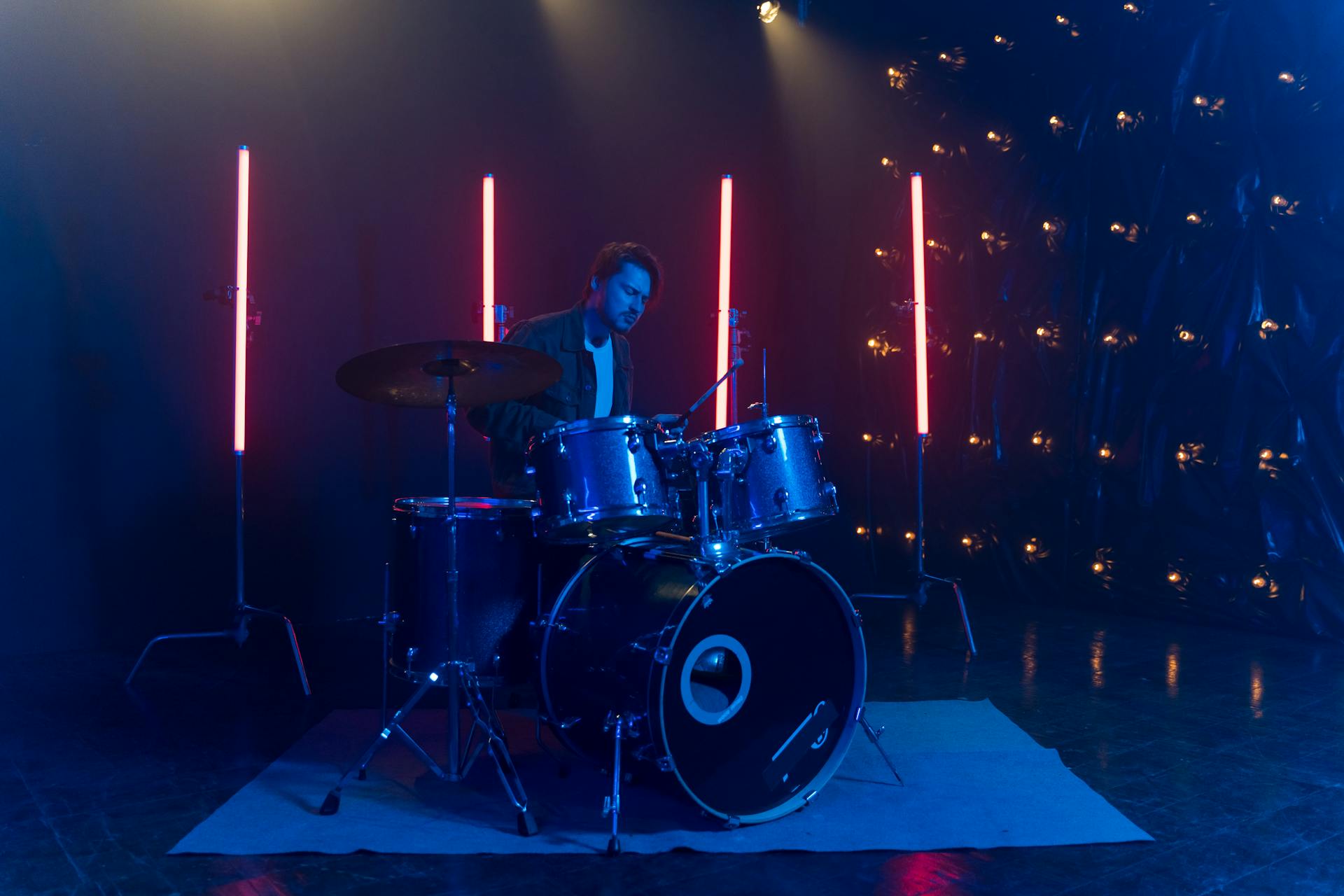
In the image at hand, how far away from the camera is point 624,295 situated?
3195 mm

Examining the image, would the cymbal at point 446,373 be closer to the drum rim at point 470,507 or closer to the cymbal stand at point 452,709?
the cymbal stand at point 452,709

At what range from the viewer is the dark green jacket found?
304 centimetres

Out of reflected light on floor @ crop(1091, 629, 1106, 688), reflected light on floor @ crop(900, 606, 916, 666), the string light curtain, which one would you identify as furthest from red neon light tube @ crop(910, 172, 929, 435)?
reflected light on floor @ crop(1091, 629, 1106, 688)

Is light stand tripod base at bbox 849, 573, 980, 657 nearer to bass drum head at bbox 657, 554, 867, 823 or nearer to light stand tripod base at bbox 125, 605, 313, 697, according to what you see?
bass drum head at bbox 657, 554, 867, 823

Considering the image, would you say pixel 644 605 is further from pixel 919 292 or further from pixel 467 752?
pixel 919 292

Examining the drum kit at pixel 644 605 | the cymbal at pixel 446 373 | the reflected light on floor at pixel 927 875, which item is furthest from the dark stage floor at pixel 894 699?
the cymbal at pixel 446 373

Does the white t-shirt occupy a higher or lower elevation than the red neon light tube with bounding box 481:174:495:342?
lower

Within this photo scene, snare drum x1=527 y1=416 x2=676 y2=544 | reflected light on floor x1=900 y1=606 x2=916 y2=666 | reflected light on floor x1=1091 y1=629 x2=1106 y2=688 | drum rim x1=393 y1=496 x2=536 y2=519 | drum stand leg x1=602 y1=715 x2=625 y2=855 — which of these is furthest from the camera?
reflected light on floor x1=900 y1=606 x2=916 y2=666

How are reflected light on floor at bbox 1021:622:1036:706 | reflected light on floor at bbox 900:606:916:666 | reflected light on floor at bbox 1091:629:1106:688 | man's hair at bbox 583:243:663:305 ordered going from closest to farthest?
man's hair at bbox 583:243:663:305, reflected light on floor at bbox 1021:622:1036:706, reflected light on floor at bbox 1091:629:1106:688, reflected light on floor at bbox 900:606:916:666

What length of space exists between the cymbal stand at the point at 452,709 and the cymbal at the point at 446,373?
0.03 meters

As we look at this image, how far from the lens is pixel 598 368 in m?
3.39

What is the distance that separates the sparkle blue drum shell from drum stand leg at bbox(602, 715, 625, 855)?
1.65ft

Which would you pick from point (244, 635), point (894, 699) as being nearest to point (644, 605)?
point (894, 699)

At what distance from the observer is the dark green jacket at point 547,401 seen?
120 inches
